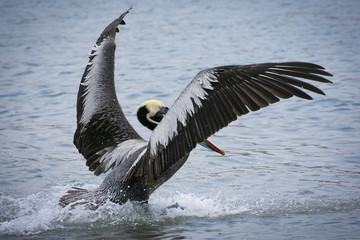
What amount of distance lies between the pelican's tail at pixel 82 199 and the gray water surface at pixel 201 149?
82 mm

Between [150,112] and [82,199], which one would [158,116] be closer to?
[150,112]

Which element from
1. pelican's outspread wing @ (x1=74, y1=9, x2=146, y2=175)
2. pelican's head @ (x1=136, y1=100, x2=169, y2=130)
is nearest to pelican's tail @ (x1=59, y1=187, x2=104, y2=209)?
pelican's outspread wing @ (x1=74, y1=9, x2=146, y2=175)

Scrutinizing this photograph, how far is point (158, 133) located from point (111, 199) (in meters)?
0.87

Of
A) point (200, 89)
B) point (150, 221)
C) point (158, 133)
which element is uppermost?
point (200, 89)

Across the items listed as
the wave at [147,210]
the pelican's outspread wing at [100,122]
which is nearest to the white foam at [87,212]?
the wave at [147,210]

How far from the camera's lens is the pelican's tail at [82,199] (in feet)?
16.5

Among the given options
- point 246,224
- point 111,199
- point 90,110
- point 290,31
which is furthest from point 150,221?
point 290,31

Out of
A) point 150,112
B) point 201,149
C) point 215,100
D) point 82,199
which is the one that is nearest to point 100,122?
point 150,112

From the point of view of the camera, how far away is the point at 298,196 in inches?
216

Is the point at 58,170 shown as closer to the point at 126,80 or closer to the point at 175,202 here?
the point at 175,202

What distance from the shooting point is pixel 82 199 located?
16.7 feet

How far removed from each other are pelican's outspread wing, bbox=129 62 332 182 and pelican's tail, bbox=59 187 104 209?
0.78m

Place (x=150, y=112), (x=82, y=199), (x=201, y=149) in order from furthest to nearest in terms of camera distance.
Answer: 1. (x=201, y=149)
2. (x=150, y=112)
3. (x=82, y=199)

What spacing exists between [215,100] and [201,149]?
270 centimetres
